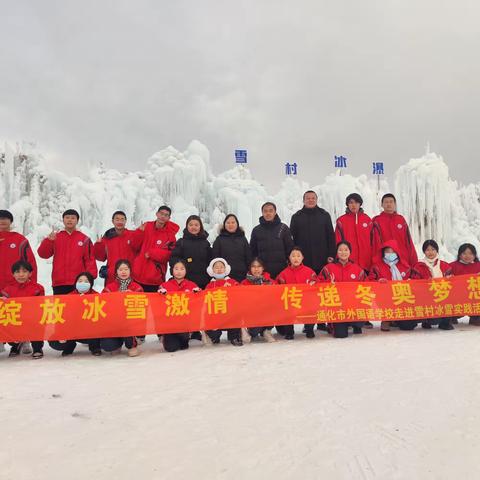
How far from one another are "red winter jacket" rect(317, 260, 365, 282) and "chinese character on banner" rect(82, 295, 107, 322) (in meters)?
2.54

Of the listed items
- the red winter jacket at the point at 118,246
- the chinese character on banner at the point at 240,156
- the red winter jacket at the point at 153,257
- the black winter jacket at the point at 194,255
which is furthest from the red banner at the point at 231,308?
the chinese character on banner at the point at 240,156

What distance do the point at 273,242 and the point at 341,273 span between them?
93cm

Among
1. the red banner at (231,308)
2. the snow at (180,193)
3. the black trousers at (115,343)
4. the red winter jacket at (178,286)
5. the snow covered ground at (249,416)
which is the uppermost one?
the snow at (180,193)

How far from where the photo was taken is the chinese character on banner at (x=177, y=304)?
4523mm

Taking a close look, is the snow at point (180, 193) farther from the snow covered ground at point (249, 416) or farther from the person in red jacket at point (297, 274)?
the snow covered ground at point (249, 416)

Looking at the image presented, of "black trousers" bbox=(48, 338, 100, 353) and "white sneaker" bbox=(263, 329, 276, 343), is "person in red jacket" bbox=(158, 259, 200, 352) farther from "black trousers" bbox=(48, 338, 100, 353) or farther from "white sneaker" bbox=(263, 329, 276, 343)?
"white sneaker" bbox=(263, 329, 276, 343)

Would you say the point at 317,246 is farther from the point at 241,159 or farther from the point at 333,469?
the point at 241,159

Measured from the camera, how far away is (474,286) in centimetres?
511

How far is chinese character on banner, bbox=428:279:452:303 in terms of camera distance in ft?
16.6

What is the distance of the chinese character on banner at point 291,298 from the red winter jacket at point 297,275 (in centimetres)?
18

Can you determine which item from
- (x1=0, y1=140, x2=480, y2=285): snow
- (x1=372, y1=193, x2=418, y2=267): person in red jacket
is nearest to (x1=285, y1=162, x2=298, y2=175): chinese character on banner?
(x1=0, y1=140, x2=480, y2=285): snow

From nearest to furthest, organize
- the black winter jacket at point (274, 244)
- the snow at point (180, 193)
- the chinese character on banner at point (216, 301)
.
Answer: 1. the chinese character on banner at point (216, 301)
2. the black winter jacket at point (274, 244)
3. the snow at point (180, 193)

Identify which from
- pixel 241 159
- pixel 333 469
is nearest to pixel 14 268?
pixel 333 469

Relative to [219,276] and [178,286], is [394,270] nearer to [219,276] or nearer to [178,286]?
[219,276]
